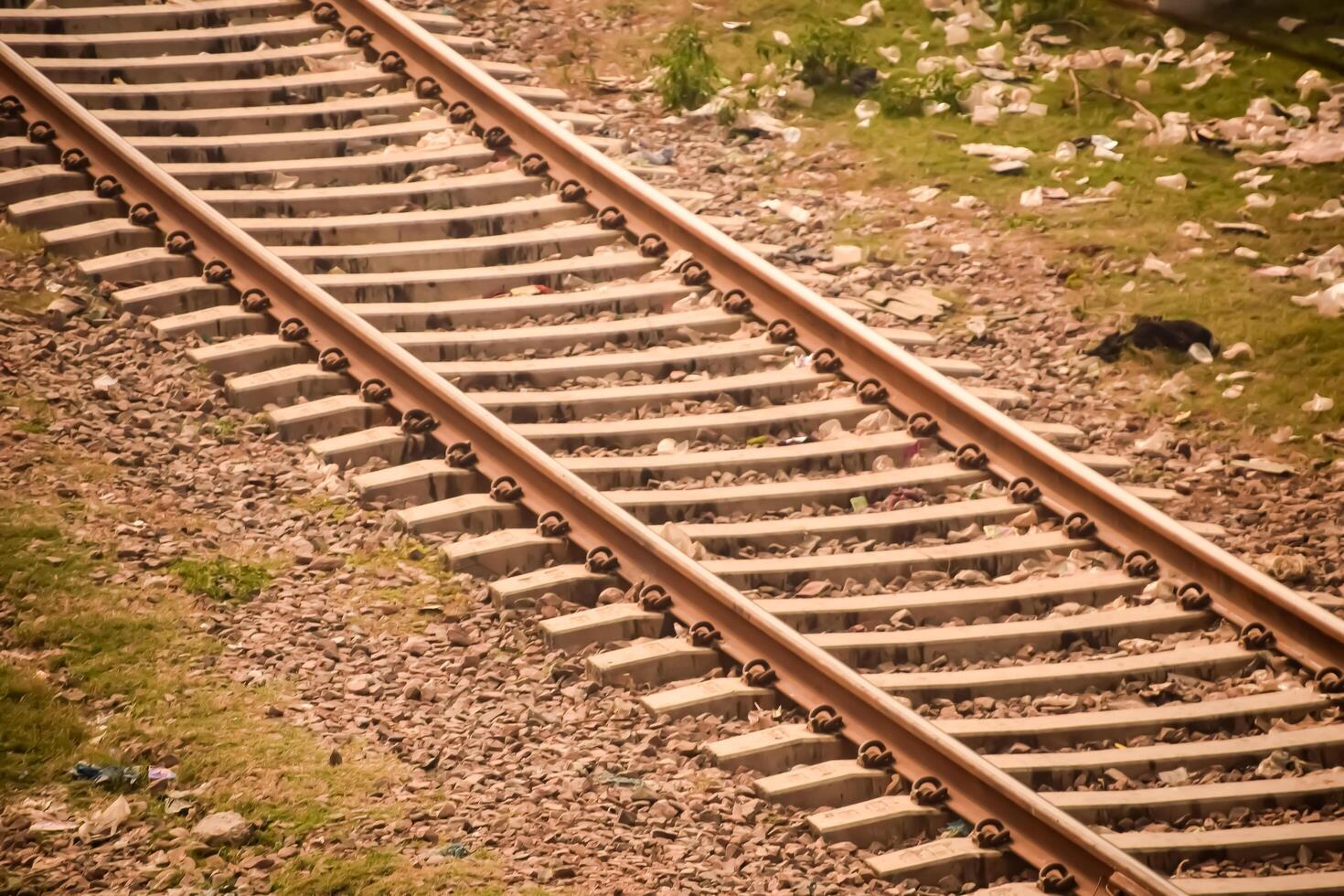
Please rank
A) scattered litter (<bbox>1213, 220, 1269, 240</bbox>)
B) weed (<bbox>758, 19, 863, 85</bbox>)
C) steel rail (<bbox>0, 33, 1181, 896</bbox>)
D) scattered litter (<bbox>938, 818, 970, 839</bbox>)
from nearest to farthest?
steel rail (<bbox>0, 33, 1181, 896</bbox>) → scattered litter (<bbox>938, 818, 970, 839</bbox>) → scattered litter (<bbox>1213, 220, 1269, 240</bbox>) → weed (<bbox>758, 19, 863, 85</bbox>)

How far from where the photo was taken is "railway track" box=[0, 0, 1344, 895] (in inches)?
238

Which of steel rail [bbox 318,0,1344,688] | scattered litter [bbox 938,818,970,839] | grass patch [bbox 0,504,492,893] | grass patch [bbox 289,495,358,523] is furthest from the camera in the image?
grass patch [bbox 289,495,358,523]

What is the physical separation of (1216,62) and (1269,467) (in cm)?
441

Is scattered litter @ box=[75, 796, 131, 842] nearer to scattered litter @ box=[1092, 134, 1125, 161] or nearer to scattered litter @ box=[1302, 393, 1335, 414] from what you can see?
scattered litter @ box=[1302, 393, 1335, 414]

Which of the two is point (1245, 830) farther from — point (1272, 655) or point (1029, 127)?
point (1029, 127)

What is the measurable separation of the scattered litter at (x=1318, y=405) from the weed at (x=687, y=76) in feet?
14.5

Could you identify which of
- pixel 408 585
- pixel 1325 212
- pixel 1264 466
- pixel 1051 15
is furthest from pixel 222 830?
pixel 1051 15

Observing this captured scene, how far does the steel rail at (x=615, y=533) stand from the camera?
5676 mm

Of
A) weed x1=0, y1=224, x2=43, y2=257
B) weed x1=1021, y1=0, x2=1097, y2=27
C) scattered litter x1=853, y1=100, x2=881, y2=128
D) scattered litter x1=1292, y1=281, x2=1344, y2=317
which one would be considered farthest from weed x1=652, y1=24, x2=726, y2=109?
weed x1=0, y1=224, x2=43, y2=257

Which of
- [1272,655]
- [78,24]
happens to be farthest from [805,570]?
[78,24]

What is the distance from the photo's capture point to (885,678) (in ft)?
21.0

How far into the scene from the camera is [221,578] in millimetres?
6500

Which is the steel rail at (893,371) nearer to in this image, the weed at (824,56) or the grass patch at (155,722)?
the weed at (824,56)

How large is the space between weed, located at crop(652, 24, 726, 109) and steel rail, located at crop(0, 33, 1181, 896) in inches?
137
